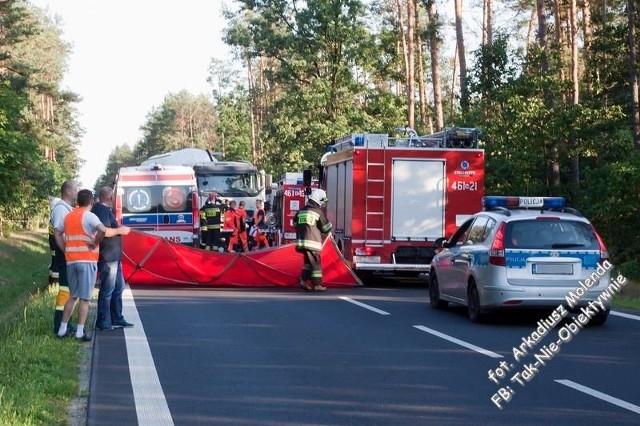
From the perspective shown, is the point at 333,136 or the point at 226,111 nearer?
the point at 333,136

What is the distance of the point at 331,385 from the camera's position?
948 centimetres

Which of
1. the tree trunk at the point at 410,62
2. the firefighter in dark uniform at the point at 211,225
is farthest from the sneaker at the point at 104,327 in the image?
the tree trunk at the point at 410,62

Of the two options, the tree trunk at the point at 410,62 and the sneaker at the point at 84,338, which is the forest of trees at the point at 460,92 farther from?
the sneaker at the point at 84,338

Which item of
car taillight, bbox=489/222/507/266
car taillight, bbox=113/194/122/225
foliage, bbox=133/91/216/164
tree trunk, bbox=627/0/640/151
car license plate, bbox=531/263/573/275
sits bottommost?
car license plate, bbox=531/263/573/275

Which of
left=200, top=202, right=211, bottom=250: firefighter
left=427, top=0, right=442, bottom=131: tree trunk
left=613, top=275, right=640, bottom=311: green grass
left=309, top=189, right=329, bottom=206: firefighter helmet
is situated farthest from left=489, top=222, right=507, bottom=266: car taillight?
left=427, top=0, right=442, bottom=131: tree trunk

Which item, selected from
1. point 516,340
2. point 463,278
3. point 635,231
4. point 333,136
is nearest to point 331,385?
point 516,340

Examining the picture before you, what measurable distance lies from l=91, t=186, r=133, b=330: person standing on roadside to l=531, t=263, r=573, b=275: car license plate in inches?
209

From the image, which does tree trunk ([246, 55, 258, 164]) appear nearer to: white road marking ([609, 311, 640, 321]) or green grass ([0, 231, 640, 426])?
green grass ([0, 231, 640, 426])

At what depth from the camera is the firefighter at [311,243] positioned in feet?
67.7

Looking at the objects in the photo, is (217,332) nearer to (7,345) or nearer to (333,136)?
(7,345)

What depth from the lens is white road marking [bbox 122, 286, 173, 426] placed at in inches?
318

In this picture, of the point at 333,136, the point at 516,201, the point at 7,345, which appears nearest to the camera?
the point at 7,345

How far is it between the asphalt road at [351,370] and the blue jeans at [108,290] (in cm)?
26

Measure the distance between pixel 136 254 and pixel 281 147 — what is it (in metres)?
28.9
